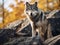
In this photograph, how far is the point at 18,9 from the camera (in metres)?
3.04

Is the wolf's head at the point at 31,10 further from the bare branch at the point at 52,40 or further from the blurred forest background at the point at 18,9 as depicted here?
the bare branch at the point at 52,40

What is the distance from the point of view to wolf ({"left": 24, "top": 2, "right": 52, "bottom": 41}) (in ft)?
9.52

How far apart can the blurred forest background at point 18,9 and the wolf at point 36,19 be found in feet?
0.31

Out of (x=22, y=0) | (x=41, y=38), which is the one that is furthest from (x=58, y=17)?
(x=22, y=0)

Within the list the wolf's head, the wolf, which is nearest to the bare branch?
the wolf

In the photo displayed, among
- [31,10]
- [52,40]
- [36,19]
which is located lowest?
[52,40]

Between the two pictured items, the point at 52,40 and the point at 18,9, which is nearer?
the point at 52,40

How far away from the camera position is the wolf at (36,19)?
2.90 meters

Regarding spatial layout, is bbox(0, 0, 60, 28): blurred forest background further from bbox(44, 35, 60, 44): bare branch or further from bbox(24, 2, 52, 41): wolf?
bbox(44, 35, 60, 44): bare branch

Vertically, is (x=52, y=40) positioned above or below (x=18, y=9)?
below

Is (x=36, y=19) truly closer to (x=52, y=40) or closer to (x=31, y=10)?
(x=31, y=10)

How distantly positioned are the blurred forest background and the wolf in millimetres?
96

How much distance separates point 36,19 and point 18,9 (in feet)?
1.20

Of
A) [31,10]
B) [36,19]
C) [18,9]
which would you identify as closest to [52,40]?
[36,19]
